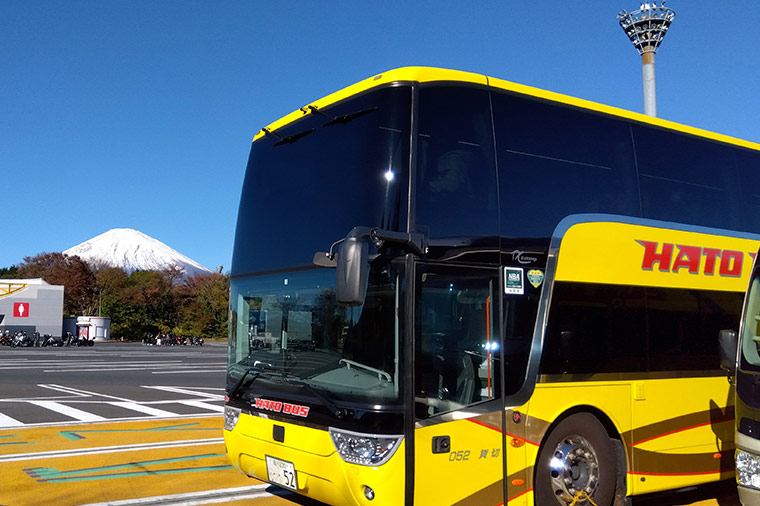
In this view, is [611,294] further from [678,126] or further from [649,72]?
[649,72]

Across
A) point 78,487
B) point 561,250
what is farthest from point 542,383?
point 78,487

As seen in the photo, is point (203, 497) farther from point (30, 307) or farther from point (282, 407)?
point (30, 307)

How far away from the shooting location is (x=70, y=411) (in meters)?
13.9

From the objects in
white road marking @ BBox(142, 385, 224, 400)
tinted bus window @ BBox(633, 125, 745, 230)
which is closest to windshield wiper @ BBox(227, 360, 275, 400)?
tinted bus window @ BBox(633, 125, 745, 230)

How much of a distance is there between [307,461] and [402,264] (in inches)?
68.6

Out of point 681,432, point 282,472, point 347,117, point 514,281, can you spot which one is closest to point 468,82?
point 347,117

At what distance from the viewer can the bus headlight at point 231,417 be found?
21.2 ft

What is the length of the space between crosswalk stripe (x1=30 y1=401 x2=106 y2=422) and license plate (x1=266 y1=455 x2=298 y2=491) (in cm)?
791

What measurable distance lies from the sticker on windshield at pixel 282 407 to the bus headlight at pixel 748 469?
10.8 feet

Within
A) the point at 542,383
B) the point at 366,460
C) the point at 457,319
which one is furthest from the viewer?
the point at 542,383

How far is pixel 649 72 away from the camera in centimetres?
4372

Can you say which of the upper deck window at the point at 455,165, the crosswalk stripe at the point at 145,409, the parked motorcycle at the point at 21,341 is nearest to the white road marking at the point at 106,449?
the crosswalk stripe at the point at 145,409

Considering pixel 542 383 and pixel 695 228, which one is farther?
pixel 695 228

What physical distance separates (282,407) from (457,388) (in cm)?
148
